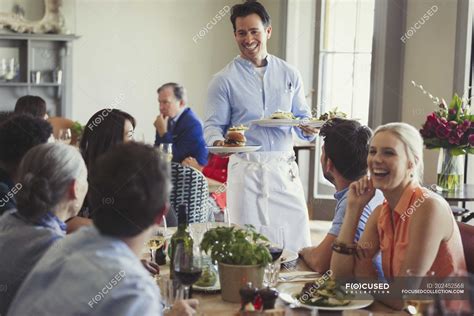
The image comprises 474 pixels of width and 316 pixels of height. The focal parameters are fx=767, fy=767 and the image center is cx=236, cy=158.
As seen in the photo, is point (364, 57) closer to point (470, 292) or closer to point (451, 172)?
point (451, 172)

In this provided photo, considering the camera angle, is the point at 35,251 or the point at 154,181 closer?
the point at 154,181

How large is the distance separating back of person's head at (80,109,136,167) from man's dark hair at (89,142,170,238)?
1.77 meters

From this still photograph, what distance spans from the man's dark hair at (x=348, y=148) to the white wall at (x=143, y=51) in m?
5.61

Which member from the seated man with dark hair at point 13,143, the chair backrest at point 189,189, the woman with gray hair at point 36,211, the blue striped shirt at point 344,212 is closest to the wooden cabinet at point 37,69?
the chair backrest at point 189,189

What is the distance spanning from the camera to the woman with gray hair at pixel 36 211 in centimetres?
214

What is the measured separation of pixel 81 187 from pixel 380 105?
4077 mm

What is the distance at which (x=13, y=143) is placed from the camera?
2.90 m

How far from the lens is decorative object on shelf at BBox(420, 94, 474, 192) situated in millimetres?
4340

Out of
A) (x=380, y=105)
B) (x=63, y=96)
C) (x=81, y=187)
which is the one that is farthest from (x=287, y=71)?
(x=63, y=96)

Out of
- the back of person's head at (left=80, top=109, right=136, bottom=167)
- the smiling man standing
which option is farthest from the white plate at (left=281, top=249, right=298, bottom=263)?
the smiling man standing

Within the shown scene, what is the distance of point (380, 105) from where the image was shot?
5.99 m

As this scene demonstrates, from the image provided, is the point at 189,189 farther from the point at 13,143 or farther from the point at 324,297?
the point at 324,297

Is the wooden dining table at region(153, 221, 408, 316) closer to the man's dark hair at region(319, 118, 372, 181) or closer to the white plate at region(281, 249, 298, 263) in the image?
the white plate at region(281, 249, 298, 263)

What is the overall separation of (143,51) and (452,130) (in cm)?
524
